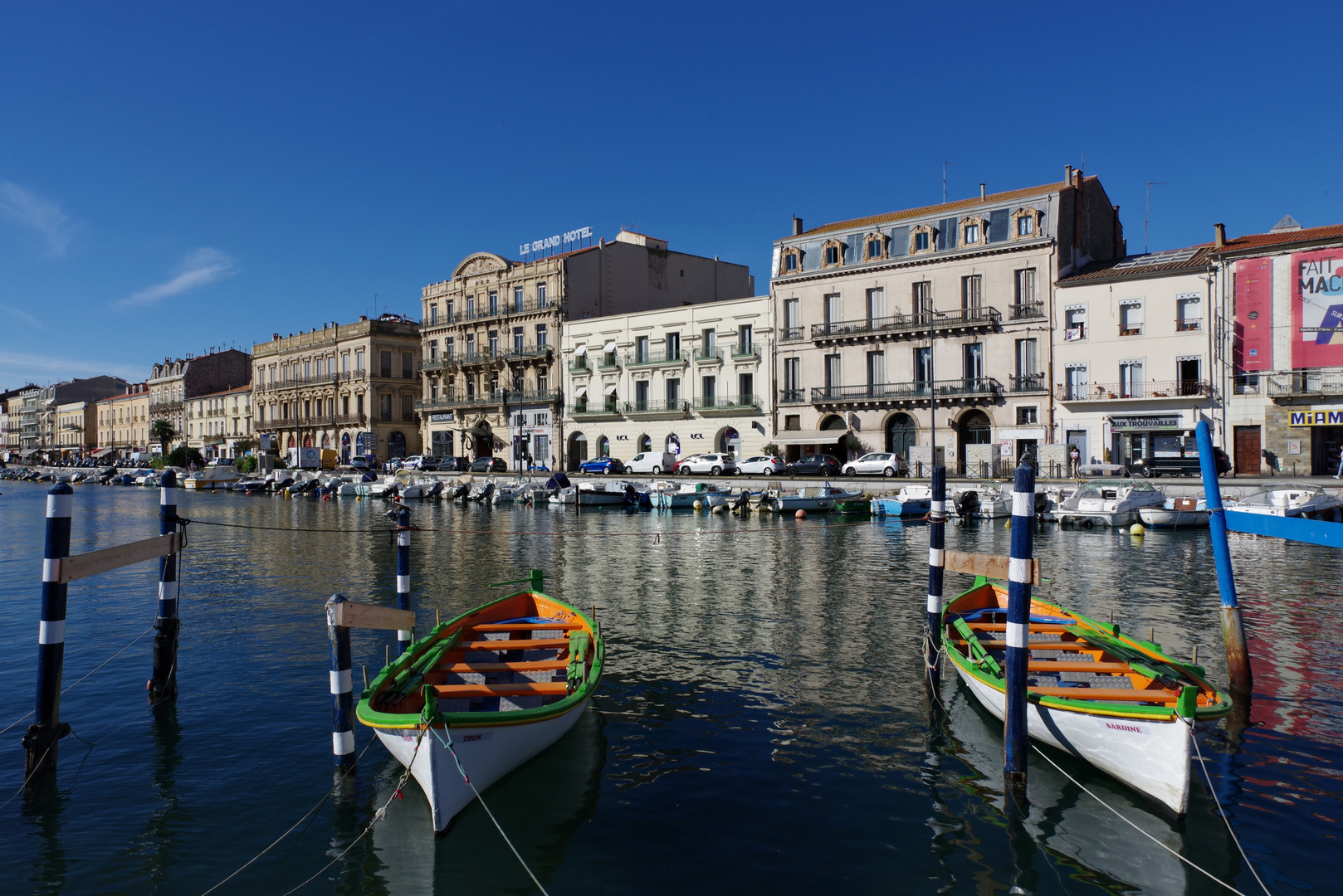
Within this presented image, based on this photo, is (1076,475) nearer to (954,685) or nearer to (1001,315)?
(1001,315)

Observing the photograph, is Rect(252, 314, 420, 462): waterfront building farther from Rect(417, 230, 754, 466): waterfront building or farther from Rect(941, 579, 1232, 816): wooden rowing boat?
Rect(941, 579, 1232, 816): wooden rowing boat

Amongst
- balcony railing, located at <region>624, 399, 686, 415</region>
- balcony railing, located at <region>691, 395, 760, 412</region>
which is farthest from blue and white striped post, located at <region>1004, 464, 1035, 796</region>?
balcony railing, located at <region>624, 399, 686, 415</region>

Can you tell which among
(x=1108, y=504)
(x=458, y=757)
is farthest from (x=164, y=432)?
(x=458, y=757)

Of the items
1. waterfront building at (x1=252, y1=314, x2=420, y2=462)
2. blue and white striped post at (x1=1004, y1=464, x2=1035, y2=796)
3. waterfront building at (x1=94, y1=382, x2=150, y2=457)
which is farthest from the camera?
waterfront building at (x1=94, y1=382, x2=150, y2=457)

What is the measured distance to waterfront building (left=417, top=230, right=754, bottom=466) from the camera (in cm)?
6312

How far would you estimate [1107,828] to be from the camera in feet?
25.3

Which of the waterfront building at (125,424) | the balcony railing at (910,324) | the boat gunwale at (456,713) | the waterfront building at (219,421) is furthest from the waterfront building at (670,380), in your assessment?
the waterfront building at (125,424)

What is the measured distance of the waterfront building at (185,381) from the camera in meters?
103

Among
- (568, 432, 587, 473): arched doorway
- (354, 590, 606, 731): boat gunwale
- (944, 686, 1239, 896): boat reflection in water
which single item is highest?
(568, 432, 587, 473): arched doorway

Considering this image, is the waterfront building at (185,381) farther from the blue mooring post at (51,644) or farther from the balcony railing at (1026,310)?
the blue mooring post at (51,644)

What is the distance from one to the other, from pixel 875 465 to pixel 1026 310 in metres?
11.2

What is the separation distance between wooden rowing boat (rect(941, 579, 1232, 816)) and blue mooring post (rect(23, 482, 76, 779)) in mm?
9909

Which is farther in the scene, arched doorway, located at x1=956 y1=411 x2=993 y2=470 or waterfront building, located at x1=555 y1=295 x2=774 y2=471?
waterfront building, located at x1=555 y1=295 x2=774 y2=471

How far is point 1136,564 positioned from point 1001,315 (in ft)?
78.7
